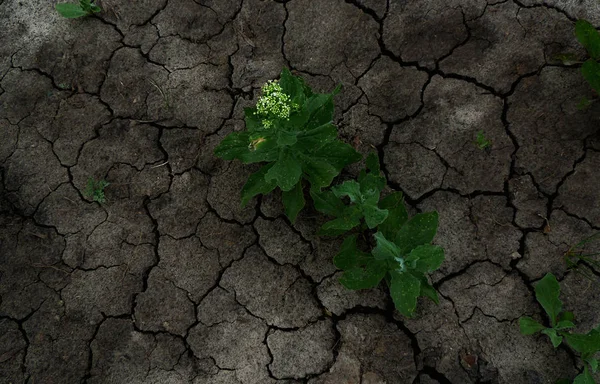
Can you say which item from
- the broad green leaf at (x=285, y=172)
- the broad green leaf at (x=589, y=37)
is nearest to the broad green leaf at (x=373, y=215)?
the broad green leaf at (x=285, y=172)

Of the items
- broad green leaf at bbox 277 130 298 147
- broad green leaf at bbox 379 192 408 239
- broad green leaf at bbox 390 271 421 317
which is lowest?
broad green leaf at bbox 390 271 421 317

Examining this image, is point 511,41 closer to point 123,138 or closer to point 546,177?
point 546,177

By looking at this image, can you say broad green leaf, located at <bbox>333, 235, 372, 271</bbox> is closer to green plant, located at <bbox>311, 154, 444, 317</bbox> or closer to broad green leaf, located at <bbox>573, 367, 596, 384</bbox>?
green plant, located at <bbox>311, 154, 444, 317</bbox>

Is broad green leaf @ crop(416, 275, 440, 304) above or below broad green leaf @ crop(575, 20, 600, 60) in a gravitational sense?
below

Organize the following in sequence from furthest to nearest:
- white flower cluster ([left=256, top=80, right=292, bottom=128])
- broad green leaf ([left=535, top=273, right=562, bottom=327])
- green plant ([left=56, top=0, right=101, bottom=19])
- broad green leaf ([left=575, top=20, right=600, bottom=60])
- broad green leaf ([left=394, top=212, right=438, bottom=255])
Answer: green plant ([left=56, top=0, right=101, bottom=19]) → broad green leaf ([left=575, top=20, right=600, bottom=60]) → broad green leaf ([left=535, top=273, right=562, bottom=327]) → broad green leaf ([left=394, top=212, right=438, bottom=255]) → white flower cluster ([left=256, top=80, right=292, bottom=128])

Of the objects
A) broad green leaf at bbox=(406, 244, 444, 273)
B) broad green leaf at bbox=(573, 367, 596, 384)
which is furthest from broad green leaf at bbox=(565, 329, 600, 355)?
broad green leaf at bbox=(406, 244, 444, 273)

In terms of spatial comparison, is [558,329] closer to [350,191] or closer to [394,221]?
[394,221]
